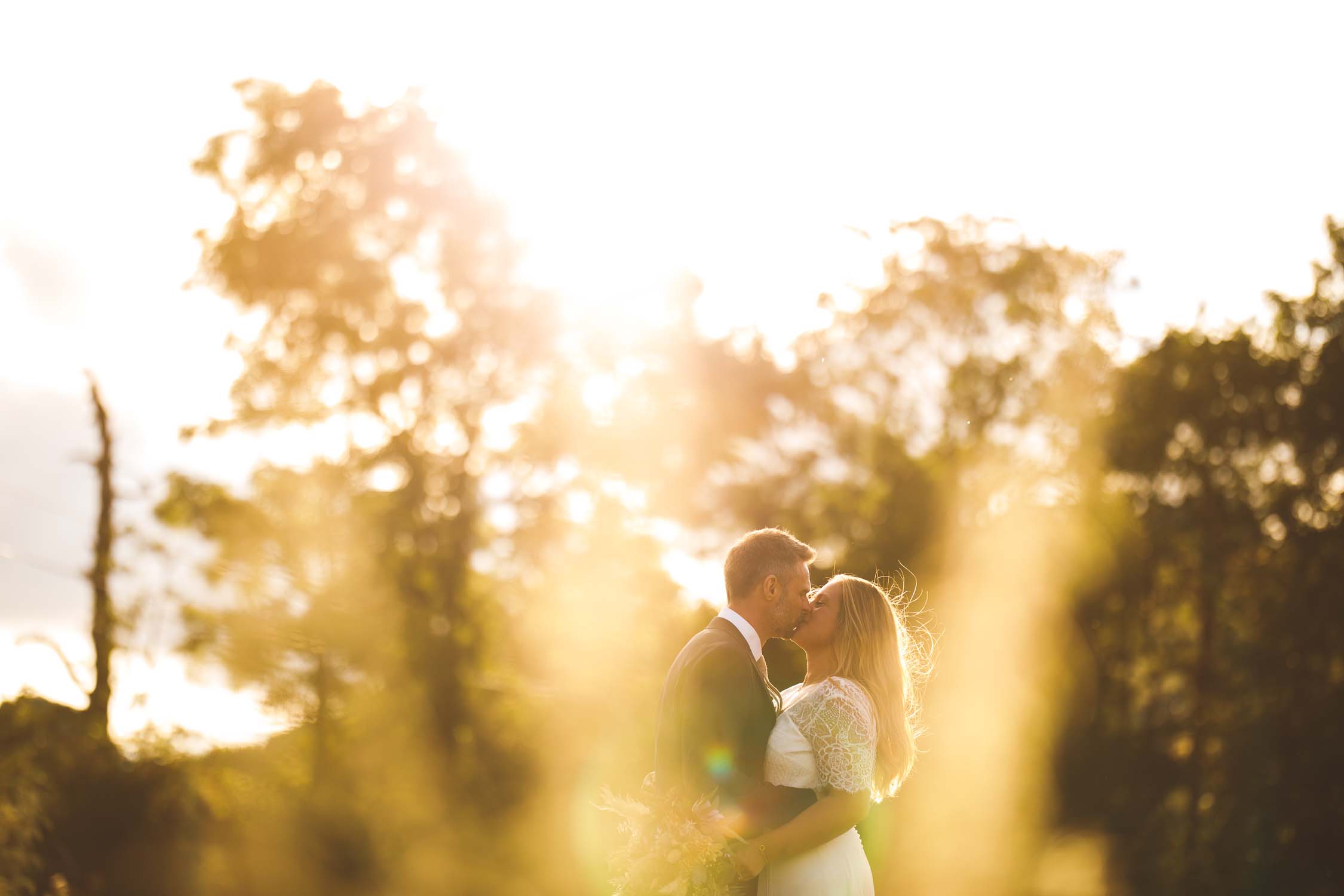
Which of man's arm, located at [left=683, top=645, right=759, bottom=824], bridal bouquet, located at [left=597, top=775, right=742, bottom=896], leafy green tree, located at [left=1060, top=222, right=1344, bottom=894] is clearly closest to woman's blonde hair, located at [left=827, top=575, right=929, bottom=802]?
man's arm, located at [left=683, top=645, right=759, bottom=824]

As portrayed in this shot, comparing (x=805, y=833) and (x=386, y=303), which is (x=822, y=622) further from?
(x=386, y=303)

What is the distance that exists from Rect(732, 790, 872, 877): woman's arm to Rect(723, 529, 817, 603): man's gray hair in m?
0.90

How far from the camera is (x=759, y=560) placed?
17.1 feet

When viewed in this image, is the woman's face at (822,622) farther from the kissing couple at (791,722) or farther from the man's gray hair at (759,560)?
the man's gray hair at (759,560)

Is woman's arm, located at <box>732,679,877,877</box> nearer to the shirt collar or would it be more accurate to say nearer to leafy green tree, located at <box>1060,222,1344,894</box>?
the shirt collar

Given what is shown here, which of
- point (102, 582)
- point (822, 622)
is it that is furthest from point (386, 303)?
point (822, 622)

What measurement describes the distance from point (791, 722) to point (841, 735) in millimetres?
238

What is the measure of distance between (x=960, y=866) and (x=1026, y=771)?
2793mm

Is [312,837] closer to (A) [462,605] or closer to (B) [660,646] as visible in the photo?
(A) [462,605]

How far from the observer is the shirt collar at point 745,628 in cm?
510

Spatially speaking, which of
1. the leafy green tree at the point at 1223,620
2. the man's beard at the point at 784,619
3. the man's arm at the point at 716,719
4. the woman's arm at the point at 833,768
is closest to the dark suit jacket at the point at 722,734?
the man's arm at the point at 716,719

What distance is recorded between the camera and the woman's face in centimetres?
542

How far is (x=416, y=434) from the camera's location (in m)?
22.5

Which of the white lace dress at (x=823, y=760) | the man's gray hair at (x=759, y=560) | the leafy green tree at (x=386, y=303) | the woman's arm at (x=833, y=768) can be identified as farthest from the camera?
the leafy green tree at (x=386, y=303)
